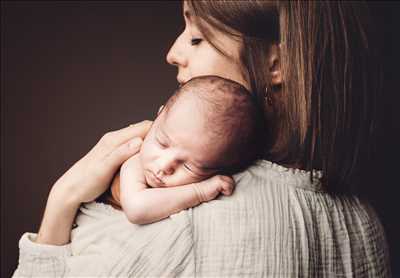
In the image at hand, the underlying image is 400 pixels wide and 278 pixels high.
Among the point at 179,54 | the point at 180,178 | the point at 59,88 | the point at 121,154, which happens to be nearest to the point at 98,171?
the point at 121,154

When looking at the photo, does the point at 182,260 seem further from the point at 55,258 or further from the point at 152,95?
the point at 152,95

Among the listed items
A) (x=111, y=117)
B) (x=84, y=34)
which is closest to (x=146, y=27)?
(x=84, y=34)

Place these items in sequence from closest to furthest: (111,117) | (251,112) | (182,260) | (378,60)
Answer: (182,260) < (251,112) < (378,60) < (111,117)

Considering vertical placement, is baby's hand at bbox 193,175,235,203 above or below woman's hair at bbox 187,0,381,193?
below

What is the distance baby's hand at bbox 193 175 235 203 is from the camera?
75 cm

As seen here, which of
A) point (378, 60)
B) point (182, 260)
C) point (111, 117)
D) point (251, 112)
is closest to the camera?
point (182, 260)

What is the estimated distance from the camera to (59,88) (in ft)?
4.82

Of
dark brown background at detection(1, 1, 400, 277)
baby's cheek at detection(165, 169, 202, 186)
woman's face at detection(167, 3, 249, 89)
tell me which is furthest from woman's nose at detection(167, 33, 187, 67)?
dark brown background at detection(1, 1, 400, 277)

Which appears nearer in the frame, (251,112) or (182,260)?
(182,260)

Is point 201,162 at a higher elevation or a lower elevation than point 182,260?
higher

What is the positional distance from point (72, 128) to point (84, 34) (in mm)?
290

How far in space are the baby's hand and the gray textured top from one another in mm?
11

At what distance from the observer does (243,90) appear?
81 centimetres

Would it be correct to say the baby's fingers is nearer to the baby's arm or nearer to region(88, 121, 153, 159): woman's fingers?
the baby's arm
